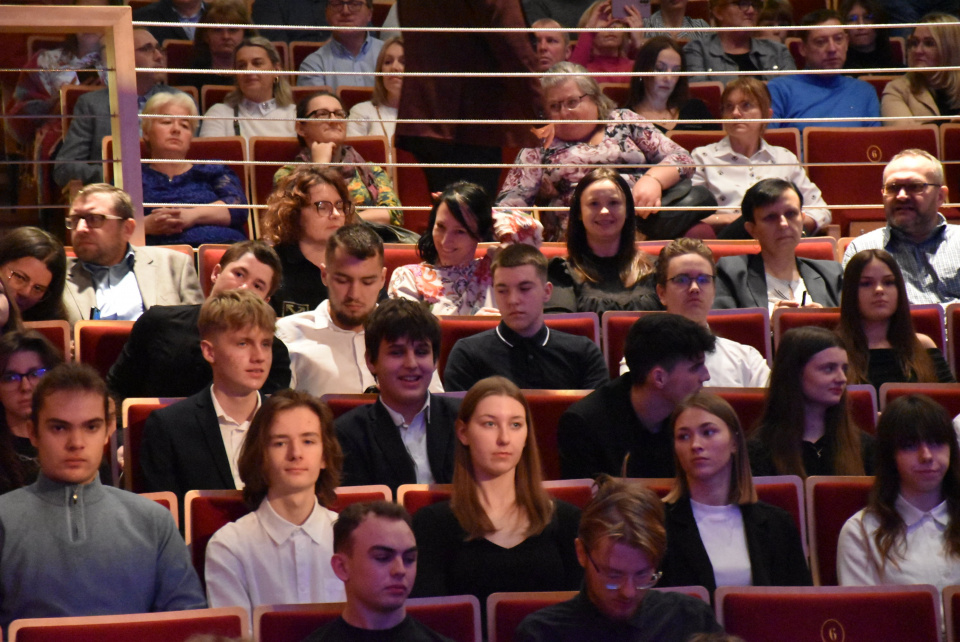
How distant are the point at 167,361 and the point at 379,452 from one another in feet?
2.02

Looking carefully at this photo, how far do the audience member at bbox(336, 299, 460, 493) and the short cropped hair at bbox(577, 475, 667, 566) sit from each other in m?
0.66

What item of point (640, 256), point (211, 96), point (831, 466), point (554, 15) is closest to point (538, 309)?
point (640, 256)

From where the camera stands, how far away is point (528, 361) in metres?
3.36

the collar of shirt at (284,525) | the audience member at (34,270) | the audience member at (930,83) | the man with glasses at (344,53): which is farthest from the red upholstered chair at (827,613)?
the man with glasses at (344,53)

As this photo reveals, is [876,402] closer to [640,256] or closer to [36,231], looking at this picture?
[640,256]

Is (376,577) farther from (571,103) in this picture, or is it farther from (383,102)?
(383,102)

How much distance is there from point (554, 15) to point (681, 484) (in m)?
3.76

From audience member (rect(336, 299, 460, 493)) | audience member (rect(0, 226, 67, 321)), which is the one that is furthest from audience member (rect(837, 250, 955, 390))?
audience member (rect(0, 226, 67, 321))

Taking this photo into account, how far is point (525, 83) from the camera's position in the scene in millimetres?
3795

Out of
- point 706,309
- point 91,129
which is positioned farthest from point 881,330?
point 91,129

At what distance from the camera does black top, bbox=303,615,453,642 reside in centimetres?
215

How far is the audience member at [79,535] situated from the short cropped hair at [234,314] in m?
0.46

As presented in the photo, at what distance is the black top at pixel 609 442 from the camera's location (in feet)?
9.74

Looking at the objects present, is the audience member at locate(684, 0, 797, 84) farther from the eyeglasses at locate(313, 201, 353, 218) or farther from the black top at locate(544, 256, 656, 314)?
the eyeglasses at locate(313, 201, 353, 218)
